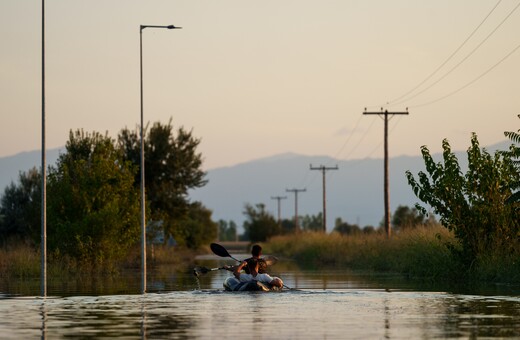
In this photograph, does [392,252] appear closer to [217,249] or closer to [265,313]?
[217,249]

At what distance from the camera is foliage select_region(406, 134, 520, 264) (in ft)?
150

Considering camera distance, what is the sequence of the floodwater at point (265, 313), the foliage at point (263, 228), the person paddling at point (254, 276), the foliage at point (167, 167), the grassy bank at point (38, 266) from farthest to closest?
the foliage at point (263, 228) < the foliage at point (167, 167) < the grassy bank at point (38, 266) < the person paddling at point (254, 276) < the floodwater at point (265, 313)

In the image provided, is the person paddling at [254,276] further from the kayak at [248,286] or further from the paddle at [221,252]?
the paddle at [221,252]

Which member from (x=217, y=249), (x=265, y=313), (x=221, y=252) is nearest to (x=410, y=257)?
(x=221, y=252)

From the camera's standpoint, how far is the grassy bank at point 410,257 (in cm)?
4547

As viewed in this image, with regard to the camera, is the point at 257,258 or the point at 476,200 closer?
the point at 257,258

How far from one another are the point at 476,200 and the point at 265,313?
21052 mm

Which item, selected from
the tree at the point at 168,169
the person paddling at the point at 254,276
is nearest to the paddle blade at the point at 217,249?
the person paddling at the point at 254,276

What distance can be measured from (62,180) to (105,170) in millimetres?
2186

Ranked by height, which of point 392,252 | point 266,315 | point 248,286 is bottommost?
point 266,315

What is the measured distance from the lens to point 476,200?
46.6m

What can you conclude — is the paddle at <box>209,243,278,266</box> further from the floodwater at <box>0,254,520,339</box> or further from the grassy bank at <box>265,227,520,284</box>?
the grassy bank at <box>265,227,520,284</box>

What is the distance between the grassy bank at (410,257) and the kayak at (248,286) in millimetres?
9871

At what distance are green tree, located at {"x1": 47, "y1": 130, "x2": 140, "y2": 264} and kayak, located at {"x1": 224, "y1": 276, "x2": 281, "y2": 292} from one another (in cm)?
2111
